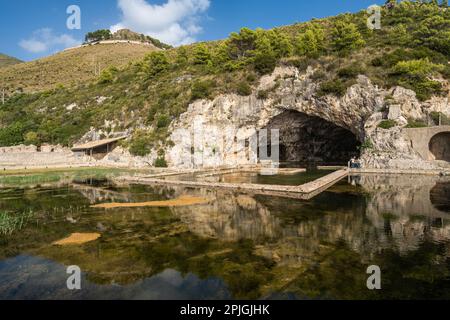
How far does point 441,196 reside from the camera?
1677 centimetres

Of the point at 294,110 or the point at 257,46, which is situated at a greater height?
the point at 257,46

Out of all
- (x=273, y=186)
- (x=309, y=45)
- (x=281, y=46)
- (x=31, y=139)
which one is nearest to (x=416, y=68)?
(x=309, y=45)

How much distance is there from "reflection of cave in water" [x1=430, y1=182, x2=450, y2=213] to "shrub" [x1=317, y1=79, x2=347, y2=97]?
57.7 feet

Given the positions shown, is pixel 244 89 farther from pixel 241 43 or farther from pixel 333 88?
pixel 241 43

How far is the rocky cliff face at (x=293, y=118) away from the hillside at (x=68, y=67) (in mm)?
50398

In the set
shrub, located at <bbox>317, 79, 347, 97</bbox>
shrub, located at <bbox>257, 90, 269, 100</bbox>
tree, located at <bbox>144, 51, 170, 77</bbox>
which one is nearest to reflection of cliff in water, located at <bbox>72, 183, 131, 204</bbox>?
shrub, located at <bbox>257, 90, 269, 100</bbox>

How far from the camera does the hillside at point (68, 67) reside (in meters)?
83.6

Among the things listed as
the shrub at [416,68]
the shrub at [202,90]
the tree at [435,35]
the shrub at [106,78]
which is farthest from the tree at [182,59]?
the tree at [435,35]

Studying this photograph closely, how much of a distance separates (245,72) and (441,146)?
26801 millimetres

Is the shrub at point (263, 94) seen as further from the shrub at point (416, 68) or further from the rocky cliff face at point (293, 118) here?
the shrub at point (416, 68)
